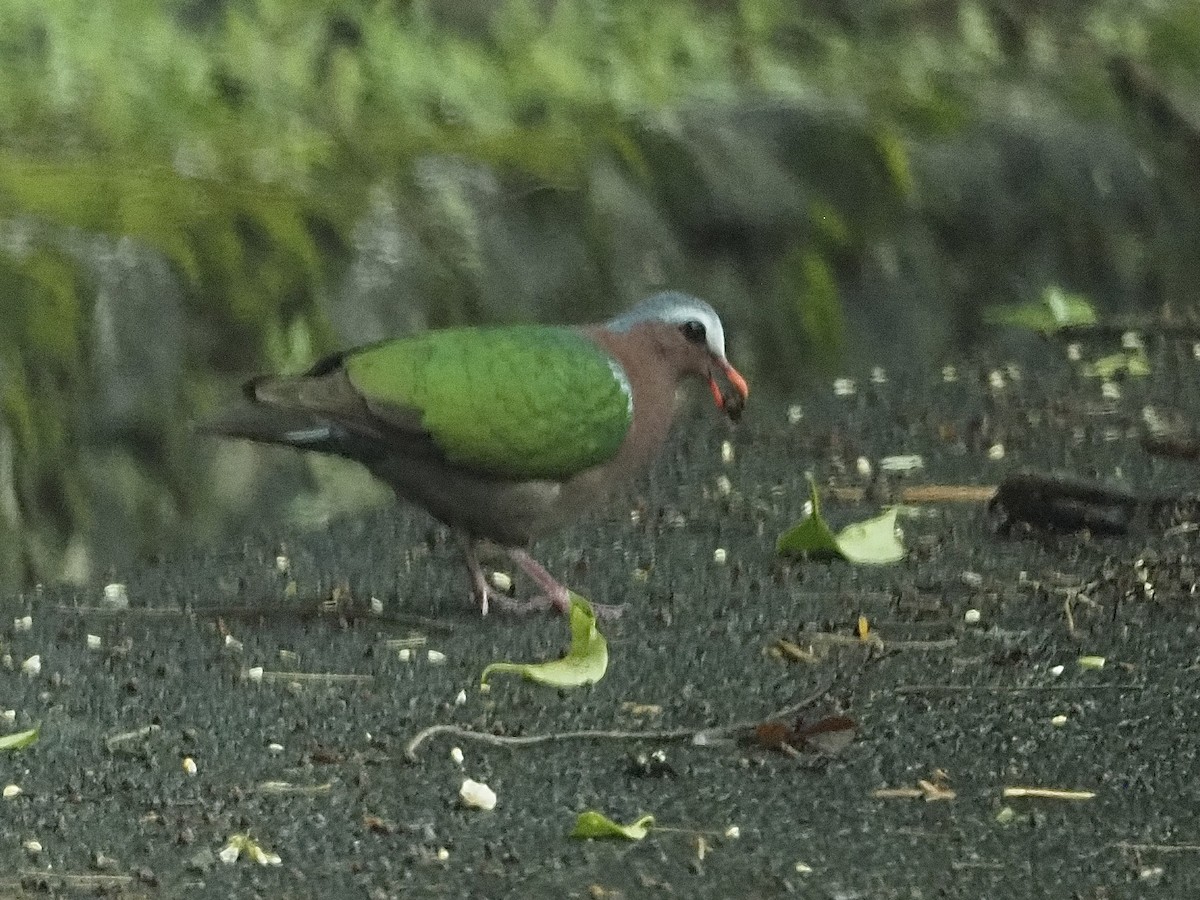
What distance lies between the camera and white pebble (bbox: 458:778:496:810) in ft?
11.9

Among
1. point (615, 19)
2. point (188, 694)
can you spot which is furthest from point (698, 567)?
point (615, 19)

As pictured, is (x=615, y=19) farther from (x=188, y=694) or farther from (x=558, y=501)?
(x=188, y=694)

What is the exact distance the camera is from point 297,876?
10.9ft

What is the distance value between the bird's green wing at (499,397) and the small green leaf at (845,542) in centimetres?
78

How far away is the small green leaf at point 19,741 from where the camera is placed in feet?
13.1

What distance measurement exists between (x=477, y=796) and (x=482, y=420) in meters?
1.32

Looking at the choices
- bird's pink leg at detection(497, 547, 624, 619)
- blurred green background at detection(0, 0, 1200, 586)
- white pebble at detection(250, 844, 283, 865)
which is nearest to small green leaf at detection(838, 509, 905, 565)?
bird's pink leg at detection(497, 547, 624, 619)

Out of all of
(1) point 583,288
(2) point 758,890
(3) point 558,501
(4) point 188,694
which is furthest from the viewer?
(1) point 583,288

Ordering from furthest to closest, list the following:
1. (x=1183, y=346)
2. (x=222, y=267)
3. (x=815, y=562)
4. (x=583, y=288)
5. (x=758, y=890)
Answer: (x=1183, y=346) → (x=583, y=288) → (x=222, y=267) → (x=815, y=562) → (x=758, y=890)

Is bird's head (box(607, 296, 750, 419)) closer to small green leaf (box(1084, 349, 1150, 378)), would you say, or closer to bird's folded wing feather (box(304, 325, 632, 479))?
bird's folded wing feather (box(304, 325, 632, 479))

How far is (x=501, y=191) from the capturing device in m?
7.00

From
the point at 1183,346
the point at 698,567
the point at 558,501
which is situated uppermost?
the point at 558,501

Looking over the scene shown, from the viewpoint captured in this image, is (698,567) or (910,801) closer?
(910,801)

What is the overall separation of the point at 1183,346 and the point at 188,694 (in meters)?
4.96
